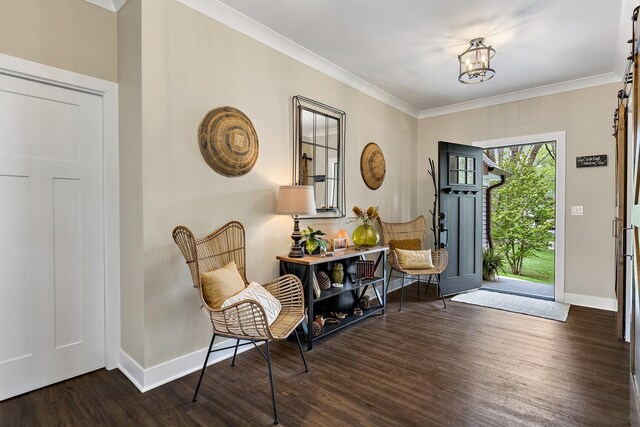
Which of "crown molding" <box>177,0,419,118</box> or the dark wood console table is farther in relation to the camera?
the dark wood console table

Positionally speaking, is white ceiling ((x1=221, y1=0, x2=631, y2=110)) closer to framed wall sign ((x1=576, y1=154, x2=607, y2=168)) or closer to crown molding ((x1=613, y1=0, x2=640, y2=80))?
crown molding ((x1=613, y1=0, x2=640, y2=80))

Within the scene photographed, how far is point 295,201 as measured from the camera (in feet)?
8.98

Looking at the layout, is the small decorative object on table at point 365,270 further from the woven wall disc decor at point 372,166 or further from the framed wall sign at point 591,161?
the framed wall sign at point 591,161

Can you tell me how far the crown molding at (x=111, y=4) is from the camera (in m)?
2.24

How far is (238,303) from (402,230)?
3106 mm

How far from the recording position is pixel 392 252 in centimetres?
405

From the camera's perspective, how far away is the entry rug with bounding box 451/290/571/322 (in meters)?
3.60

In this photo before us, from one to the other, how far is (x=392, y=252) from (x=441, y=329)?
44.9 inches

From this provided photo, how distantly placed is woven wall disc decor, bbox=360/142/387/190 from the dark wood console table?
38.8 inches

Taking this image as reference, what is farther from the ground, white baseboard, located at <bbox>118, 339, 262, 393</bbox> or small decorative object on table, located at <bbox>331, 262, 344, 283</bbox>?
small decorative object on table, located at <bbox>331, 262, 344, 283</bbox>

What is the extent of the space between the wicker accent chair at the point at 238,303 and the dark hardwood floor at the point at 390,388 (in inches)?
6.0

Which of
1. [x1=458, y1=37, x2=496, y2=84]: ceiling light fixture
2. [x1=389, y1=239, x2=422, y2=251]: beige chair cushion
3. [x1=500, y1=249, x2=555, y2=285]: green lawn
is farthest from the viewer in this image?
[x1=500, y1=249, x2=555, y2=285]: green lawn

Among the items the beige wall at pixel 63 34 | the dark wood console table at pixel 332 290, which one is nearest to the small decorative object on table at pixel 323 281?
the dark wood console table at pixel 332 290

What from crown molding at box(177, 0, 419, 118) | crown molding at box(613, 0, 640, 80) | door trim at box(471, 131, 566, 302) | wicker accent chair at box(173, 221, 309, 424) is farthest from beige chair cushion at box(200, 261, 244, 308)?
door trim at box(471, 131, 566, 302)
